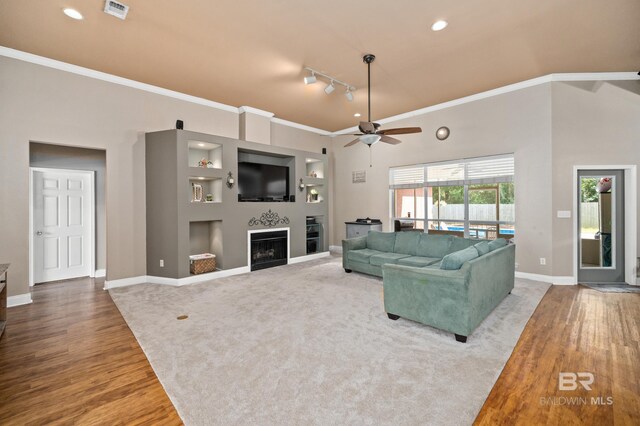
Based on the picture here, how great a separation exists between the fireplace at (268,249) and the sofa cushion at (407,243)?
249cm

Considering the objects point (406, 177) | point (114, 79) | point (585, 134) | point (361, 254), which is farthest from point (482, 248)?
point (114, 79)

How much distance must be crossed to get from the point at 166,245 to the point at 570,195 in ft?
22.7

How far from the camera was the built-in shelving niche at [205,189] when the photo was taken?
17.5ft

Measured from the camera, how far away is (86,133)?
450 cm

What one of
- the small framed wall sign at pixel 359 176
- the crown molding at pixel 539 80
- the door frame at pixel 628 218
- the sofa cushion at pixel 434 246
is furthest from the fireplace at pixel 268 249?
the door frame at pixel 628 218

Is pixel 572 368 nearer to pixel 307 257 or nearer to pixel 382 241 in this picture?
pixel 382 241

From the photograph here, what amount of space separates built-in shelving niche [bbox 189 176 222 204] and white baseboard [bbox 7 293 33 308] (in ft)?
8.25

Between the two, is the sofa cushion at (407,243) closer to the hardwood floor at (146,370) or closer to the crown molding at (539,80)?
the hardwood floor at (146,370)

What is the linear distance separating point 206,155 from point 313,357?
183 inches

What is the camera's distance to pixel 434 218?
6.42m

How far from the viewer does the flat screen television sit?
19.8ft

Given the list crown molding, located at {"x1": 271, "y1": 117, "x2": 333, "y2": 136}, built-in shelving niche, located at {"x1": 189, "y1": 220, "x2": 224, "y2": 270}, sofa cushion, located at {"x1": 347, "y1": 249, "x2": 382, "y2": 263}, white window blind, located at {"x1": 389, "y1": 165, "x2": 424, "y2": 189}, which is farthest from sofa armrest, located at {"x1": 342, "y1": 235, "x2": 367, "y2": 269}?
crown molding, located at {"x1": 271, "y1": 117, "x2": 333, "y2": 136}

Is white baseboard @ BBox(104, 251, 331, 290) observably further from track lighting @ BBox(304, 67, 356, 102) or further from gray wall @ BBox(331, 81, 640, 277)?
gray wall @ BBox(331, 81, 640, 277)

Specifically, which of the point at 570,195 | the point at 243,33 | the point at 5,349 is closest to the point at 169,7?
the point at 243,33
